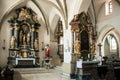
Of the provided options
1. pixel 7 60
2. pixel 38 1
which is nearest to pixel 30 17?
pixel 38 1

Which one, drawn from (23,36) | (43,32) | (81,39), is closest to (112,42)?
(43,32)

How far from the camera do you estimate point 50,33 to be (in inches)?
794

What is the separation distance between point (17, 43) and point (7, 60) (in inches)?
76.9

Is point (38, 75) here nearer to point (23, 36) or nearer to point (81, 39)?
point (81, 39)

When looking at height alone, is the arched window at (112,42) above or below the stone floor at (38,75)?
above

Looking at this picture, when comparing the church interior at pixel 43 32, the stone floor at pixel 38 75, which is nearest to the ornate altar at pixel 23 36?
the church interior at pixel 43 32

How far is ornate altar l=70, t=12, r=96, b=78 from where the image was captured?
43.2ft

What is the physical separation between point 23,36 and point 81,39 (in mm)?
7877

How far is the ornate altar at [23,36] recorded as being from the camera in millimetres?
18828

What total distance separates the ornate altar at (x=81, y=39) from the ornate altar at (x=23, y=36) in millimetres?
7194

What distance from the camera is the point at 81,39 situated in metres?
13.6

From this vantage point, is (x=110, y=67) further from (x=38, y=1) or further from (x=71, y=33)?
(x=38, y=1)

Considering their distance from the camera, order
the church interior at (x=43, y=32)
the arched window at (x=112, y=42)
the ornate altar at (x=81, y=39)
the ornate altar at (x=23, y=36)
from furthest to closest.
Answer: the arched window at (x=112, y=42)
the ornate altar at (x=23, y=36)
the church interior at (x=43, y=32)
the ornate altar at (x=81, y=39)

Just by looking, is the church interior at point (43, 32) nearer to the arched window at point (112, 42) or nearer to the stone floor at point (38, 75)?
the stone floor at point (38, 75)
